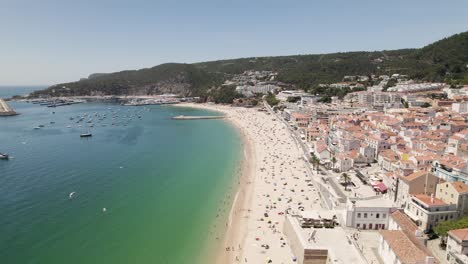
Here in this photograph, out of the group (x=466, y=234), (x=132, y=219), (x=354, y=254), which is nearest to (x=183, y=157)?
(x=132, y=219)

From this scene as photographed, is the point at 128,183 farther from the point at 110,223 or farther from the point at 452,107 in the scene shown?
the point at 452,107

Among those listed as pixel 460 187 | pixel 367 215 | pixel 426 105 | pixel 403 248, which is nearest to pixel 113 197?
pixel 367 215

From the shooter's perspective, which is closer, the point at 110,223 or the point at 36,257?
the point at 36,257

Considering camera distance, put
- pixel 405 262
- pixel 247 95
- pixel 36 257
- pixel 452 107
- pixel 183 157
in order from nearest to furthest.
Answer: pixel 405 262 < pixel 36 257 < pixel 183 157 < pixel 452 107 < pixel 247 95

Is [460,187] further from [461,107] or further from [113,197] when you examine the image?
[461,107]

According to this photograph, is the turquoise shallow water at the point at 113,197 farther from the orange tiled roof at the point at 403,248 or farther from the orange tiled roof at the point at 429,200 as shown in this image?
the orange tiled roof at the point at 429,200

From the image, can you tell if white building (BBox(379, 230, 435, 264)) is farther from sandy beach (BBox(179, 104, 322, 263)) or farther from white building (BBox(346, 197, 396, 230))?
sandy beach (BBox(179, 104, 322, 263))

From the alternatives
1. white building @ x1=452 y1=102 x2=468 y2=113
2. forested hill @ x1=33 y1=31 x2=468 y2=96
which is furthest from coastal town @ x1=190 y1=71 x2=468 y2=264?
forested hill @ x1=33 y1=31 x2=468 y2=96
